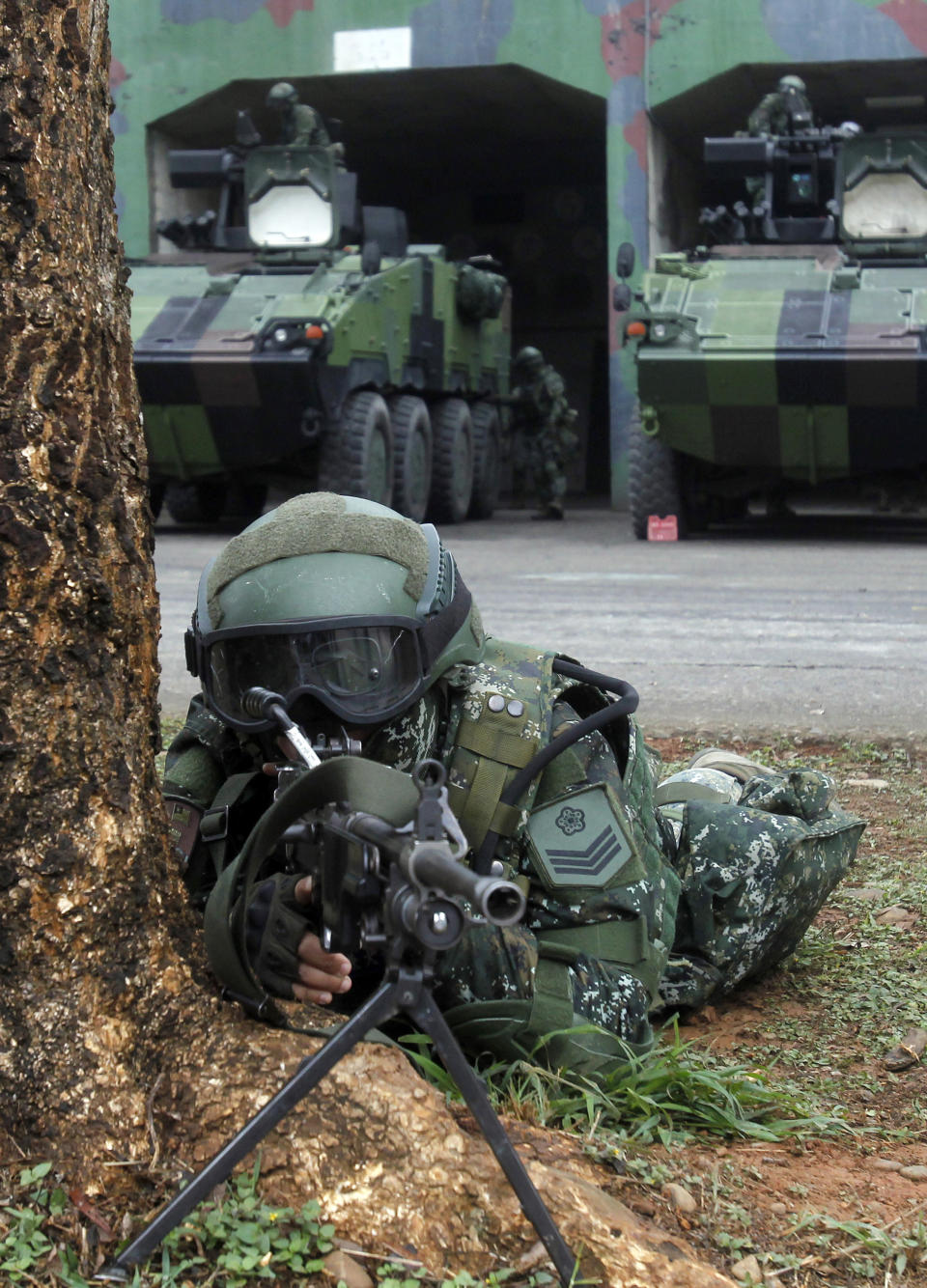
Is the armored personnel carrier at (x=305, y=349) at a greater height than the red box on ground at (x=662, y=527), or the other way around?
the armored personnel carrier at (x=305, y=349)

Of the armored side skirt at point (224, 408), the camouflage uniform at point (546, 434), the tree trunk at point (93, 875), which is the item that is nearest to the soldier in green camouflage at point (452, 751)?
the tree trunk at point (93, 875)

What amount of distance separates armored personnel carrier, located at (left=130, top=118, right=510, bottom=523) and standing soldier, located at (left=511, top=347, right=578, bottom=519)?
15.6 inches

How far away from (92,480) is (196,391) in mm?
8960

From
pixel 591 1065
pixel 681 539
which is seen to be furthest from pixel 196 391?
pixel 591 1065

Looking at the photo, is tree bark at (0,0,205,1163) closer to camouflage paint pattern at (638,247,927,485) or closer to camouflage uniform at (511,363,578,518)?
camouflage paint pattern at (638,247,927,485)

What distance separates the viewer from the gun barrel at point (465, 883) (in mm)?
1307

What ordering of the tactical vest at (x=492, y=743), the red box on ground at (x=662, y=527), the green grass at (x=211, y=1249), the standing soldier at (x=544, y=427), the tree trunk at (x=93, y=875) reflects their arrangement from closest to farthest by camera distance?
the green grass at (x=211, y=1249)
the tree trunk at (x=93, y=875)
the tactical vest at (x=492, y=743)
the red box on ground at (x=662, y=527)
the standing soldier at (x=544, y=427)

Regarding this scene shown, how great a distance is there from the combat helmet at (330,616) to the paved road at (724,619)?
2.58 metres

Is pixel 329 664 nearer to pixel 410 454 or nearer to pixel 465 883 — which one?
pixel 465 883

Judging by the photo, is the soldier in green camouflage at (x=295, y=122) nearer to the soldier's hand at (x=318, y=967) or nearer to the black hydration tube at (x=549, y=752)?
the black hydration tube at (x=549, y=752)

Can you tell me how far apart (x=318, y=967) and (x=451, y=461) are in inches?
456

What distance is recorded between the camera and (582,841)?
2.29 metres

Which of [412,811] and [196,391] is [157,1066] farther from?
[196,391]

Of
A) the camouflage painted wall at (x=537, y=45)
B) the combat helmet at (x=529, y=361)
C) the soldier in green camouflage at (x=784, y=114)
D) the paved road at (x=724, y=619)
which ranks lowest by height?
the paved road at (x=724, y=619)
